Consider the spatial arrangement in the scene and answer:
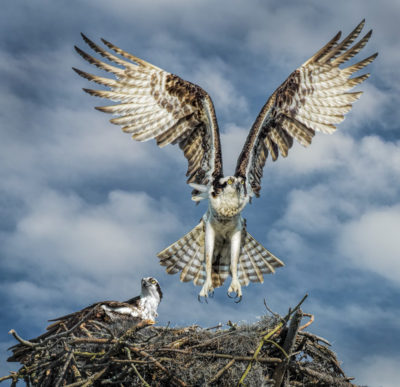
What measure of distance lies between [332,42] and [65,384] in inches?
273

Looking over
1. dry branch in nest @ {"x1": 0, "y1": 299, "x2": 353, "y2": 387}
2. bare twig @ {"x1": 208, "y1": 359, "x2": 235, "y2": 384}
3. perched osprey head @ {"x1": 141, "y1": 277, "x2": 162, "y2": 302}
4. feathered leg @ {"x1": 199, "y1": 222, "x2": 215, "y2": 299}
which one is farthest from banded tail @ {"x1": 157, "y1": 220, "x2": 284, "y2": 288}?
bare twig @ {"x1": 208, "y1": 359, "x2": 235, "y2": 384}

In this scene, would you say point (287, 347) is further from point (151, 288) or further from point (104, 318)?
point (151, 288)

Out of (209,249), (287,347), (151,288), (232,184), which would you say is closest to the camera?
(287,347)

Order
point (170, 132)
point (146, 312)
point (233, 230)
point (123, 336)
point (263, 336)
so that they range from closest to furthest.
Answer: point (123, 336), point (263, 336), point (146, 312), point (233, 230), point (170, 132)

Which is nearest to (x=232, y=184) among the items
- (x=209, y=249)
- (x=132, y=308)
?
(x=209, y=249)

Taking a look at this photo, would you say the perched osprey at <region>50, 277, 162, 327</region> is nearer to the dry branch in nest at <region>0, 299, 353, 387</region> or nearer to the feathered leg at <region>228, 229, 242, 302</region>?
the dry branch in nest at <region>0, 299, 353, 387</region>

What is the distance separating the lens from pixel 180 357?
6.29m

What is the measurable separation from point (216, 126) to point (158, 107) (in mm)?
1035

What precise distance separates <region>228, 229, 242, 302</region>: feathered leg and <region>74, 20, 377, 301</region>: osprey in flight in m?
0.01

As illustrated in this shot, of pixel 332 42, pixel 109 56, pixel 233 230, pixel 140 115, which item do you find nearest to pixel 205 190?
pixel 233 230

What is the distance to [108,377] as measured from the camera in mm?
6145

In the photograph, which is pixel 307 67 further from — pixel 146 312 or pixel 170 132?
pixel 146 312

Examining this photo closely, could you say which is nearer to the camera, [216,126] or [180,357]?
[180,357]

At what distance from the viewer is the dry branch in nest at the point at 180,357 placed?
6008 mm
